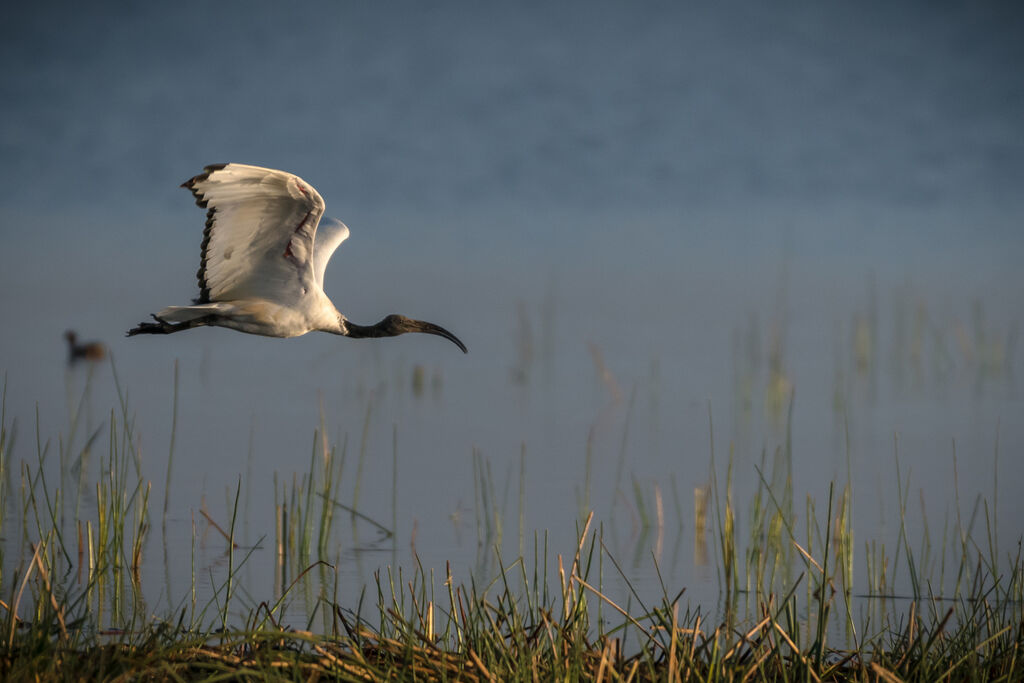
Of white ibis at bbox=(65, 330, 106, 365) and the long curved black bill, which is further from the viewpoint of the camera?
white ibis at bbox=(65, 330, 106, 365)

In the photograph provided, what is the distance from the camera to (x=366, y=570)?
315 inches

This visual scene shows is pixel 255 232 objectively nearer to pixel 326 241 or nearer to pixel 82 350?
pixel 326 241

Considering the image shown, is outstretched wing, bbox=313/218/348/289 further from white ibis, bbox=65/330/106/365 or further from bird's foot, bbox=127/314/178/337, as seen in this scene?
white ibis, bbox=65/330/106/365

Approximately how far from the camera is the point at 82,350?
22.2 metres

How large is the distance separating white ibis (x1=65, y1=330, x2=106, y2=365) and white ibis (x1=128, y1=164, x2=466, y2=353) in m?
17.0

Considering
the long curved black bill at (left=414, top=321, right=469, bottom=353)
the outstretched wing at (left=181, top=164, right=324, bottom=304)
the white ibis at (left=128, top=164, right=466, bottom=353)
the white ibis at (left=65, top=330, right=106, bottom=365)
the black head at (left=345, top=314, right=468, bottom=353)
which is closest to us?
the outstretched wing at (left=181, top=164, right=324, bottom=304)

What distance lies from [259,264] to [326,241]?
1016mm

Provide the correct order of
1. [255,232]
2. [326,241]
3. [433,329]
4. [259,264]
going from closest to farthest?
[255,232] → [259,264] → [326,241] → [433,329]

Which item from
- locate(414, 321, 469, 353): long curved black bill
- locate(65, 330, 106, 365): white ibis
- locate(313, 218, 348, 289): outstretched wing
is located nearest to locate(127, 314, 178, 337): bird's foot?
locate(313, 218, 348, 289): outstretched wing

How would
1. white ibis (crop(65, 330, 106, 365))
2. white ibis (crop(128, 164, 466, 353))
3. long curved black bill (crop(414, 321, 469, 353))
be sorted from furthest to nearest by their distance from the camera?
white ibis (crop(65, 330, 106, 365)) → long curved black bill (crop(414, 321, 469, 353)) → white ibis (crop(128, 164, 466, 353))

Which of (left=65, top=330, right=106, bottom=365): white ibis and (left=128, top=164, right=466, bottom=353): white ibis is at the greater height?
(left=128, top=164, right=466, bottom=353): white ibis

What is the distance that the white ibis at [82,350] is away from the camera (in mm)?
21953

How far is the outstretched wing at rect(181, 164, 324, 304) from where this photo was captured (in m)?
5.45

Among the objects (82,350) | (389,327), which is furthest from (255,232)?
(82,350)
